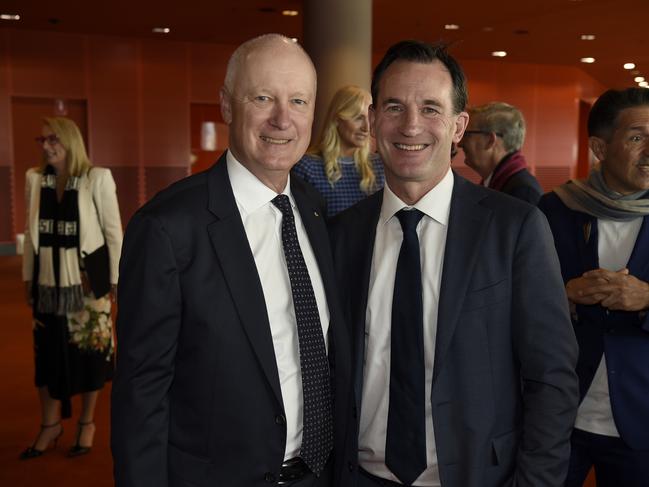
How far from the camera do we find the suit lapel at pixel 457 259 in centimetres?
164

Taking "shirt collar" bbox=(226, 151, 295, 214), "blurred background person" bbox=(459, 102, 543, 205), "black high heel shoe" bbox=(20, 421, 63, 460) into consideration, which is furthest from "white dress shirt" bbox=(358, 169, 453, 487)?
"black high heel shoe" bbox=(20, 421, 63, 460)

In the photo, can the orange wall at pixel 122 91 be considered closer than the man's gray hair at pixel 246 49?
No

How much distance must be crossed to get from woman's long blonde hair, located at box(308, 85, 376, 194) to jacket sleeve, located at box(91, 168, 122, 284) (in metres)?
1.36

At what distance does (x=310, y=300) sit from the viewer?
1781 mm

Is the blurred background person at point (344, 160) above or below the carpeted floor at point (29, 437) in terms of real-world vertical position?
above

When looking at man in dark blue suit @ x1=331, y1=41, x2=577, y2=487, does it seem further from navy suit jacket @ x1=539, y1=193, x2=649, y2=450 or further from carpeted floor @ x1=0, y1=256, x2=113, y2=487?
carpeted floor @ x1=0, y1=256, x2=113, y2=487

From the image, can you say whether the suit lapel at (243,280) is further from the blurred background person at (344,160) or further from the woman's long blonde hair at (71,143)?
the woman's long blonde hair at (71,143)

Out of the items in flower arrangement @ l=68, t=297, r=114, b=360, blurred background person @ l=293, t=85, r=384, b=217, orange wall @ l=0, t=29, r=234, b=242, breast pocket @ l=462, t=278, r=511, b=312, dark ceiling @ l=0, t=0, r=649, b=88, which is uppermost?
dark ceiling @ l=0, t=0, r=649, b=88

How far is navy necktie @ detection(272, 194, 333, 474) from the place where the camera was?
5.73 ft

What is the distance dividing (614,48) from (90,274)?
13051 millimetres

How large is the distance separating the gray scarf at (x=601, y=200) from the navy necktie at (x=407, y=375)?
677 millimetres

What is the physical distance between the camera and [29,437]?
443cm

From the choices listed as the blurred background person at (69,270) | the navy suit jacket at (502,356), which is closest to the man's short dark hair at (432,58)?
the navy suit jacket at (502,356)

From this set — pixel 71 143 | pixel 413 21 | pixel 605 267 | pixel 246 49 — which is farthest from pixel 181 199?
pixel 413 21
